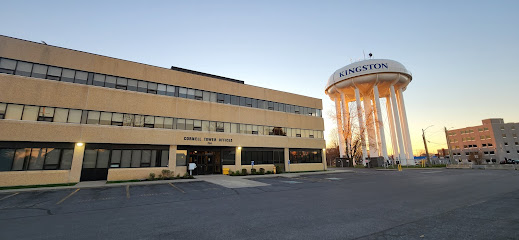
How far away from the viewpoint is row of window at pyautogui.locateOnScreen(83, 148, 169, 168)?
19812mm

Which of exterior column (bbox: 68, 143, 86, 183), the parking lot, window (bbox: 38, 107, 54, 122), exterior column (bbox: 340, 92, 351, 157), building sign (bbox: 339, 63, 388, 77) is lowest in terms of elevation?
the parking lot

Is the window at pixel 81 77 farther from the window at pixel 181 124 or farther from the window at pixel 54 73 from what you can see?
the window at pixel 181 124

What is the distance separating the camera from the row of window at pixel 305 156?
32344 millimetres

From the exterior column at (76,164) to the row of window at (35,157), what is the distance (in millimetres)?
369

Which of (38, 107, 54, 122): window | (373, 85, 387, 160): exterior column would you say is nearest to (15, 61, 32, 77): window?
(38, 107, 54, 122): window

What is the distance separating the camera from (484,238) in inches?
189

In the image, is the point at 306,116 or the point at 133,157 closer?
the point at 133,157

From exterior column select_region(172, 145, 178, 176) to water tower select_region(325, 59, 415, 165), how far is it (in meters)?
36.5

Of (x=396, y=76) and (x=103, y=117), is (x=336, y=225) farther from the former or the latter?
(x=396, y=76)

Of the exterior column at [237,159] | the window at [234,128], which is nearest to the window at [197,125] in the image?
the window at [234,128]

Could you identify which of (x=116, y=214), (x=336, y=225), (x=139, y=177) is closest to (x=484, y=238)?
(x=336, y=225)

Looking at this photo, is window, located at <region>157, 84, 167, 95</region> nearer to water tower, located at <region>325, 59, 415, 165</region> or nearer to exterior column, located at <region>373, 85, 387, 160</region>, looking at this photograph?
water tower, located at <region>325, 59, 415, 165</region>

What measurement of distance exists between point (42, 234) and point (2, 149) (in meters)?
17.9

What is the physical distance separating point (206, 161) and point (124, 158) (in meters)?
8.69
